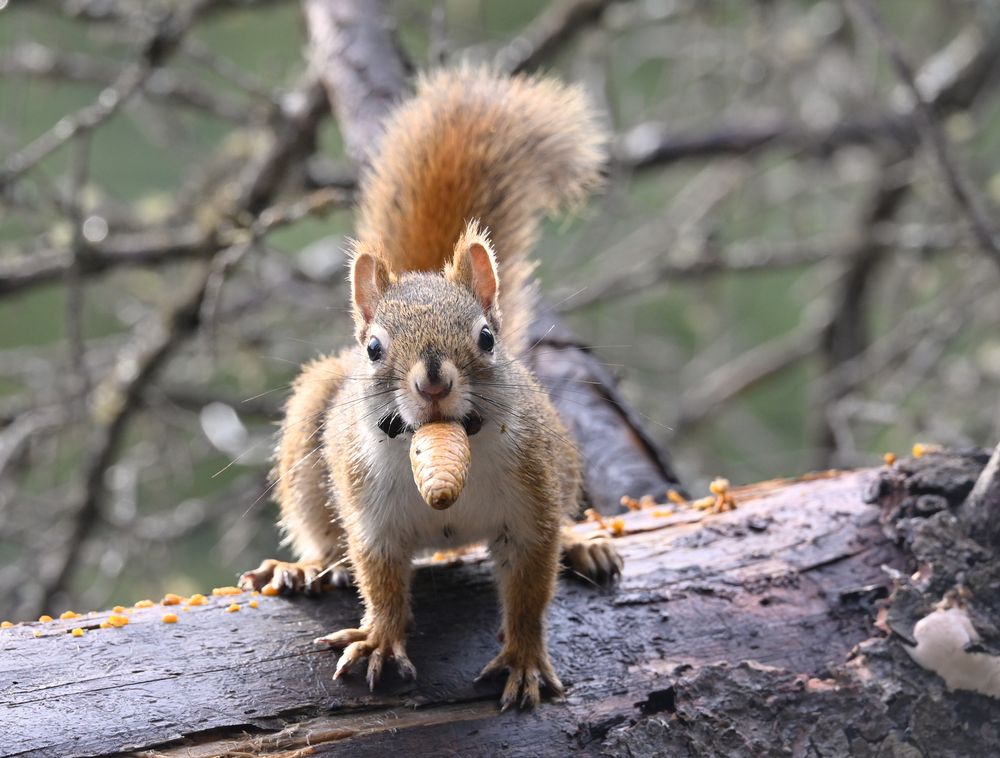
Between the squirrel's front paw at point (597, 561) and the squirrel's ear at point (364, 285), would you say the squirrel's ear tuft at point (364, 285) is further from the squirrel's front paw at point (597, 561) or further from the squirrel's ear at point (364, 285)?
the squirrel's front paw at point (597, 561)

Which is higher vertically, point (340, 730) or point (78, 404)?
point (78, 404)

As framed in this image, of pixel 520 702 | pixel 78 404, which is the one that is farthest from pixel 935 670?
pixel 78 404

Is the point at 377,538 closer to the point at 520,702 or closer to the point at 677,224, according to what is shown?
the point at 520,702

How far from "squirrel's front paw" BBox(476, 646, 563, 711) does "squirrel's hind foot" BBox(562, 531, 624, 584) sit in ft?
0.73

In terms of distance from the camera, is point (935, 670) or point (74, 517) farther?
point (74, 517)

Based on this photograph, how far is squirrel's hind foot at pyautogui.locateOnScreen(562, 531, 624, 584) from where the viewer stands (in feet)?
6.40

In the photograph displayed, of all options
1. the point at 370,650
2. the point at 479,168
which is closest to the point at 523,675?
the point at 370,650

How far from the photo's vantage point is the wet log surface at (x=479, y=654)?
156 centimetres

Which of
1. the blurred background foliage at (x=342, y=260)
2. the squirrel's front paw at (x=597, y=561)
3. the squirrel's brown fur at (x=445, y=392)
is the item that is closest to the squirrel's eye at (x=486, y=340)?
the squirrel's brown fur at (x=445, y=392)

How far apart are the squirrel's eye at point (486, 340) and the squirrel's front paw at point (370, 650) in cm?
46

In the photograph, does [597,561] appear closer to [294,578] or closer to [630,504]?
[630,504]

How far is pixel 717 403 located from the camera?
4.33m

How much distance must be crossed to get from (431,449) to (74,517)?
205cm

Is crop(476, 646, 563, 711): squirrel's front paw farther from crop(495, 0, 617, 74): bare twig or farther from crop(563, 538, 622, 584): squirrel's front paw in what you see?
crop(495, 0, 617, 74): bare twig
